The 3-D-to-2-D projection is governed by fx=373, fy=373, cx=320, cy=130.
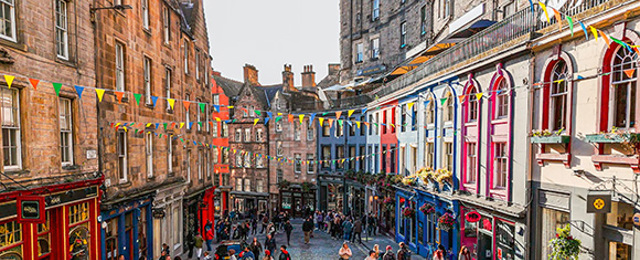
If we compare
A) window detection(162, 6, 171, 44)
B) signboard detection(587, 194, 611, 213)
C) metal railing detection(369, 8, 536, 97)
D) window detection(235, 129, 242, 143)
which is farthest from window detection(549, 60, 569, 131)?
window detection(235, 129, 242, 143)

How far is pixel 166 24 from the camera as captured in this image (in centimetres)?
1786

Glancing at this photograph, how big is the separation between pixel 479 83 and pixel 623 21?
17.9 ft

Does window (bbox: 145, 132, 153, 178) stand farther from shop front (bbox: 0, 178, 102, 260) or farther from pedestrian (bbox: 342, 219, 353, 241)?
pedestrian (bbox: 342, 219, 353, 241)

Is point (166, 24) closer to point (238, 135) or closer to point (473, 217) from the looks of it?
point (473, 217)

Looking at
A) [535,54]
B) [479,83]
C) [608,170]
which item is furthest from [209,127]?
[608,170]

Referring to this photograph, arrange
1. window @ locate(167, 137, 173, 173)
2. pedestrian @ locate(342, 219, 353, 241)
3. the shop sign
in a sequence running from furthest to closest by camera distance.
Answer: pedestrian @ locate(342, 219, 353, 241), window @ locate(167, 137, 173, 173), the shop sign

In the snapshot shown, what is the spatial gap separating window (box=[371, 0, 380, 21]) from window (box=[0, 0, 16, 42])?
26.3 meters

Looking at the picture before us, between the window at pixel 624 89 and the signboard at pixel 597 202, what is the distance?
1.73 meters

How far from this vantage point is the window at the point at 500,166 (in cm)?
1284

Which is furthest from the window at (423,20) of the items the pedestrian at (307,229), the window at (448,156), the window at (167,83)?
the window at (167,83)

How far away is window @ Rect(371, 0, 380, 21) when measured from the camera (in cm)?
3133

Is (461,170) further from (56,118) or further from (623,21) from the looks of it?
(56,118)

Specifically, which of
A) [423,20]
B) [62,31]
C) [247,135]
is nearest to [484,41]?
[62,31]

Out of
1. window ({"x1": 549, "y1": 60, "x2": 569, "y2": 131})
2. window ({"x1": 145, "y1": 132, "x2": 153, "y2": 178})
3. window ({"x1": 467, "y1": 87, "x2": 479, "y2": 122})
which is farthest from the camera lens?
window ({"x1": 145, "y1": 132, "x2": 153, "y2": 178})
